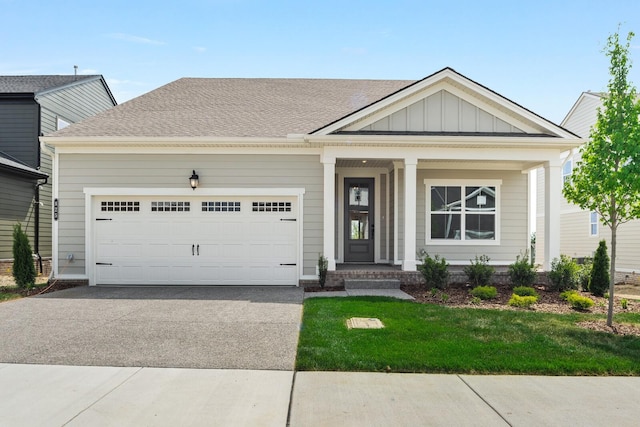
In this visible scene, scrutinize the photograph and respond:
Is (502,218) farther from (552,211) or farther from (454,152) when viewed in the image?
(454,152)

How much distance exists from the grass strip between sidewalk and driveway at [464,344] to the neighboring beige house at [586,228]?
412 inches

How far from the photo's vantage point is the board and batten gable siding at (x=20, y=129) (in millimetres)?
15055

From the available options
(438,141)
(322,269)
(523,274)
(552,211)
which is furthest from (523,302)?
(322,269)

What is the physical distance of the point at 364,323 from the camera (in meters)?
6.46

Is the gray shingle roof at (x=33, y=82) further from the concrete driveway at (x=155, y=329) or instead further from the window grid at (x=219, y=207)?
the concrete driveway at (x=155, y=329)

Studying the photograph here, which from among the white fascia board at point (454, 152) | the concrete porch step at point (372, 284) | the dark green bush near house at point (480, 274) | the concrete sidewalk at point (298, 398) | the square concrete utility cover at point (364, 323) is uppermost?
the white fascia board at point (454, 152)

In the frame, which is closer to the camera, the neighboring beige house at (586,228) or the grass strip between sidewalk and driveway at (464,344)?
the grass strip between sidewalk and driveway at (464,344)

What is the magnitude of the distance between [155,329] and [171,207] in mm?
5363

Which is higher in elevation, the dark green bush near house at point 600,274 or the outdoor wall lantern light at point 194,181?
the outdoor wall lantern light at point 194,181

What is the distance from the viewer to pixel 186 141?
10672 millimetres

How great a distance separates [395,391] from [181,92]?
41.0 feet

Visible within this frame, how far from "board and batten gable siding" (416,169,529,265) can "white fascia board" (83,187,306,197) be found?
3.79 metres

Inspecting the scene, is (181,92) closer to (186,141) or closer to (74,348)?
(186,141)

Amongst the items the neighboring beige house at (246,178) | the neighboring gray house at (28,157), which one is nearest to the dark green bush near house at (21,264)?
the neighboring beige house at (246,178)
